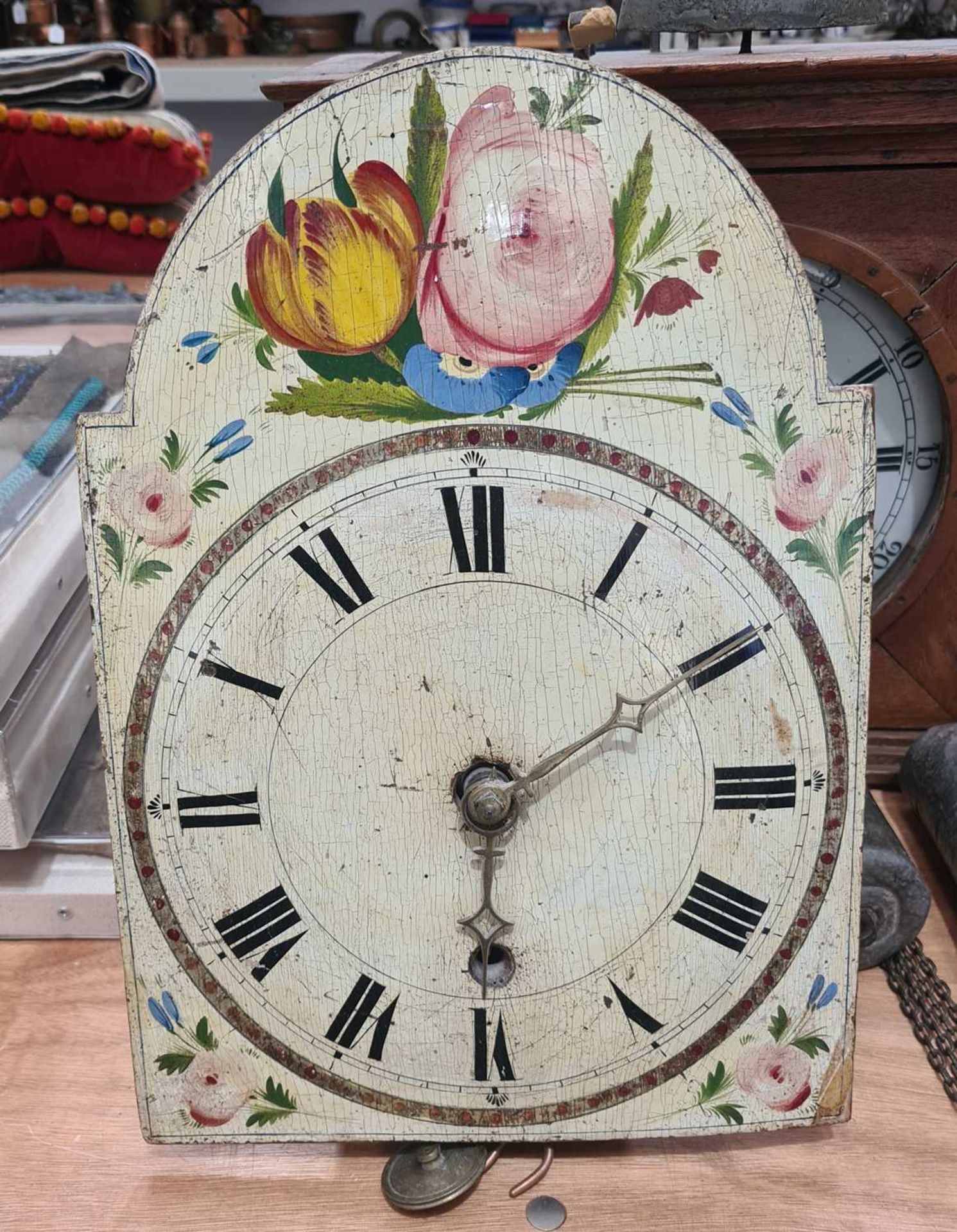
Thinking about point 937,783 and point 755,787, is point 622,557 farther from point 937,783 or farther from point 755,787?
point 937,783

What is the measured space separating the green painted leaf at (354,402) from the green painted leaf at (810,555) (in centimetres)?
20

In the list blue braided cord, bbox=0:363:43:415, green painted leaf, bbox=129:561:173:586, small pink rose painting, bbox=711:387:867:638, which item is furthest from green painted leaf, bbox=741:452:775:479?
blue braided cord, bbox=0:363:43:415

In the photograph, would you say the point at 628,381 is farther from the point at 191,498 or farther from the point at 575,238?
the point at 191,498

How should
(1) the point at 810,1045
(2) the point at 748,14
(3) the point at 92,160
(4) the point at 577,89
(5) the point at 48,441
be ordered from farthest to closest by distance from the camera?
(3) the point at 92,160 < (5) the point at 48,441 < (2) the point at 748,14 < (1) the point at 810,1045 < (4) the point at 577,89

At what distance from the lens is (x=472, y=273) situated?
62 centimetres

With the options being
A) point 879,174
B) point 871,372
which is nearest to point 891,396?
point 871,372

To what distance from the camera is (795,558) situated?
2.13 feet

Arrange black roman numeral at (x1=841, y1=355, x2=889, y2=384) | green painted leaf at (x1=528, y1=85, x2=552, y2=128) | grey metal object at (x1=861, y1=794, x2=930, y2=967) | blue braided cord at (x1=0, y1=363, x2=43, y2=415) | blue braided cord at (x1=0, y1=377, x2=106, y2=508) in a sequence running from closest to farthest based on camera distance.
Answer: green painted leaf at (x1=528, y1=85, x2=552, y2=128), grey metal object at (x1=861, y1=794, x2=930, y2=967), black roman numeral at (x1=841, y1=355, x2=889, y2=384), blue braided cord at (x1=0, y1=377, x2=106, y2=508), blue braided cord at (x1=0, y1=363, x2=43, y2=415)

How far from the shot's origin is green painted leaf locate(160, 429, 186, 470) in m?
0.63

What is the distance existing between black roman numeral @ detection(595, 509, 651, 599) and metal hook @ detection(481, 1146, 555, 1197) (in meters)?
0.35

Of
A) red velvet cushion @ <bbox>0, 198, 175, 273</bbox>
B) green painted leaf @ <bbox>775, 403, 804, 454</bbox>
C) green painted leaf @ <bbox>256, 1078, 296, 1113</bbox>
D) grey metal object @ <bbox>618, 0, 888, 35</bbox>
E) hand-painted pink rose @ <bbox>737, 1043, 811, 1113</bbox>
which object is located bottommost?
green painted leaf @ <bbox>256, 1078, 296, 1113</bbox>

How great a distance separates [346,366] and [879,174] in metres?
0.46

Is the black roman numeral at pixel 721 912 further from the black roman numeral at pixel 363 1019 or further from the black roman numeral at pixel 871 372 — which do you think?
the black roman numeral at pixel 871 372

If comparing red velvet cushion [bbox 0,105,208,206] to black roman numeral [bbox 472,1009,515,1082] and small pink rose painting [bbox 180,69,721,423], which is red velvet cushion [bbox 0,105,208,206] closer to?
small pink rose painting [bbox 180,69,721,423]
